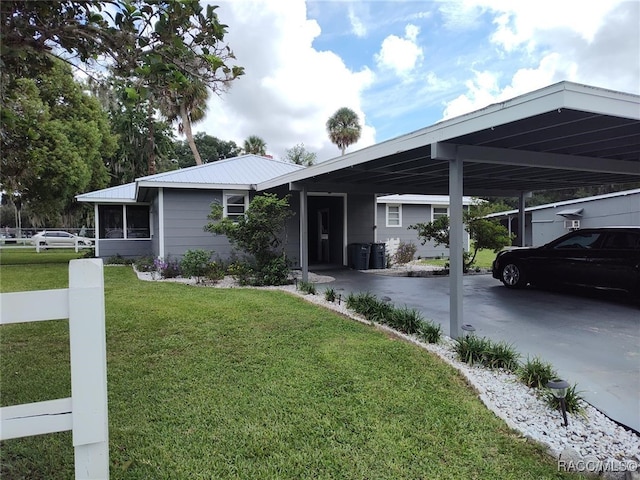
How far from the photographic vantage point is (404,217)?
17.1 metres

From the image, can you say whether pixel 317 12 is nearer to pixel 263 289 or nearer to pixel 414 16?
pixel 414 16

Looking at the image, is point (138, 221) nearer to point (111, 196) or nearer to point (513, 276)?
point (111, 196)

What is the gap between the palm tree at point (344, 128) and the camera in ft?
101

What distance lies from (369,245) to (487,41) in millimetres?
7251

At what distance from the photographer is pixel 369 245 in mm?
13719

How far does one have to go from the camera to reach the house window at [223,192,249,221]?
1260cm

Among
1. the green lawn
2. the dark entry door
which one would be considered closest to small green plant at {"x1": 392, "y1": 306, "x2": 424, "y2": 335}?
the green lawn

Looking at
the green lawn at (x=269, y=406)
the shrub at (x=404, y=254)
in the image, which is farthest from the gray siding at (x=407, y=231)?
the green lawn at (x=269, y=406)

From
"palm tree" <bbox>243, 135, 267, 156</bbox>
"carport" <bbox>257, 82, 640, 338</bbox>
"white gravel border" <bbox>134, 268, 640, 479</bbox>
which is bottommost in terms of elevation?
"white gravel border" <bbox>134, 268, 640, 479</bbox>

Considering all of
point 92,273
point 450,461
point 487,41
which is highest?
point 487,41

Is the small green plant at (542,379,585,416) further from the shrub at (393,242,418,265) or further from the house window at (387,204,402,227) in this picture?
the house window at (387,204,402,227)

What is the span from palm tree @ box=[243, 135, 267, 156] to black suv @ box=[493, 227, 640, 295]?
25.5m

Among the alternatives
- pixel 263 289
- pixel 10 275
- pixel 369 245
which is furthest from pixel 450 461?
pixel 10 275

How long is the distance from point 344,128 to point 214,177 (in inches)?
793
